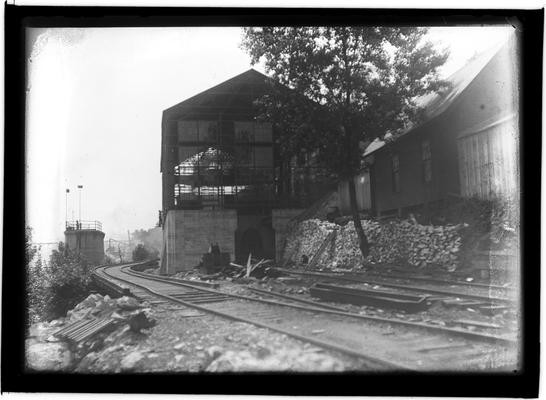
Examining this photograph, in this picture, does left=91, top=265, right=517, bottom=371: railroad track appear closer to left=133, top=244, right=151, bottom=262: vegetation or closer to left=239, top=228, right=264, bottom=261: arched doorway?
left=133, top=244, right=151, bottom=262: vegetation

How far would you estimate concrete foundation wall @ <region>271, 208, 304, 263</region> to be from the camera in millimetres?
6023

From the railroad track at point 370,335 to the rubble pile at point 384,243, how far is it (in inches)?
31.8

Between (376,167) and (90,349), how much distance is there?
194 inches

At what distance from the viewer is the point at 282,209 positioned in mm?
6086

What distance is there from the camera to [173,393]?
5.30 m

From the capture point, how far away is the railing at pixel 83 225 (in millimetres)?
5855

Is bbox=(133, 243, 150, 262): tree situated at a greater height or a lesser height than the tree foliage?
lesser

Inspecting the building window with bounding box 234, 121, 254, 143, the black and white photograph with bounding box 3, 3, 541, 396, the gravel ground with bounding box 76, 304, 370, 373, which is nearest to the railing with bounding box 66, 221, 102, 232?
the black and white photograph with bounding box 3, 3, 541, 396

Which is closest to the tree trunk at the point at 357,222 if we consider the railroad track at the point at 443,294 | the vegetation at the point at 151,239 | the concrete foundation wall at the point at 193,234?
the railroad track at the point at 443,294

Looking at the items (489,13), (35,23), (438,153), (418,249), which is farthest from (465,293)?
(35,23)

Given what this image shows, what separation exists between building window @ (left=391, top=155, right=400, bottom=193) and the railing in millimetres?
4529

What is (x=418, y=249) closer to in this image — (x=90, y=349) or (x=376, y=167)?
(x=376, y=167)

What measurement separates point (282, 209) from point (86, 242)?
2852 millimetres

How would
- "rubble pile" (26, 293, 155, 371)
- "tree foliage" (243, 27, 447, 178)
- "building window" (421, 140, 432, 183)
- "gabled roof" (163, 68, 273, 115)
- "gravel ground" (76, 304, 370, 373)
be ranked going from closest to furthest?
1. "gravel ground" (76, 304, 370, 373)
2. "rubble pile" (26, 293, 155, 371)
3. "tree foliage" (243, 27, 447, 178)
4. "gabled roof" (163, 68, 273, 115)
5. "building window" (421, 140, 432, 183)
